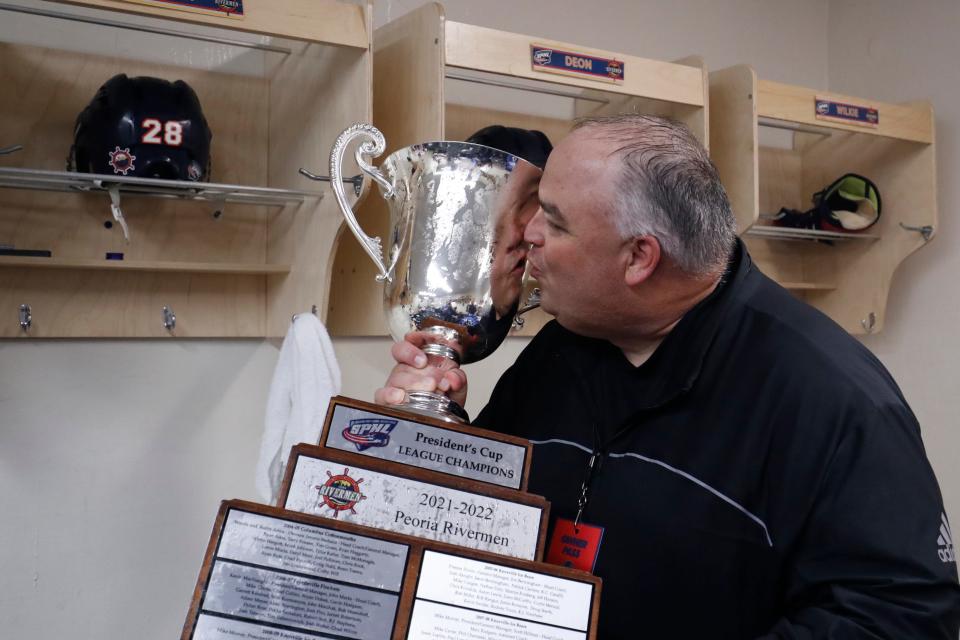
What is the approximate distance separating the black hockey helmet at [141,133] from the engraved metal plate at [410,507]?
818mm

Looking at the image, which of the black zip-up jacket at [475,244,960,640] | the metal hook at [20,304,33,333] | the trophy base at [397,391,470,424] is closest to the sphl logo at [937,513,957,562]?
the black zip-up jacket at [475,244,960,640]

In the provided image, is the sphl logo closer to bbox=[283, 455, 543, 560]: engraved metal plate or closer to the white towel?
bbox=[283, 455, 543, 560]: engraved metal plate

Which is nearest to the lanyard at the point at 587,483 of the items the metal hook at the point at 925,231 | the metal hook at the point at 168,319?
the metal hook at the point at 168,319

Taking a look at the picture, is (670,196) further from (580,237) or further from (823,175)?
(823,175)

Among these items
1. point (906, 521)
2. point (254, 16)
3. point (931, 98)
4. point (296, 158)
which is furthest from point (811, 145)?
point (906, 521)

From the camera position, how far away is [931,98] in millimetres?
2371

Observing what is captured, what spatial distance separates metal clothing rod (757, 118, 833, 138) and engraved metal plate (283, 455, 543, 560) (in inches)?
60.8

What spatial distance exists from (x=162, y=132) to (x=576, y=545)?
3.11 ft

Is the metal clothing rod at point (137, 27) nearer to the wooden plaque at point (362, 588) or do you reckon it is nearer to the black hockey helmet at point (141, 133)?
the black hockey helmet at point (141, 133)

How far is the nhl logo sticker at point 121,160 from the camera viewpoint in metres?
1.40

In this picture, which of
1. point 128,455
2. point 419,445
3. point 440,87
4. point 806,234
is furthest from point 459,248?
point 806,234

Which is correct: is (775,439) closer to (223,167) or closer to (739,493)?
(739,493)

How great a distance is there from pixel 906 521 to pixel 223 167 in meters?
1.40

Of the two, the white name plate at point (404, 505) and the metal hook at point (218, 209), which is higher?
the metal hook at point (218, 209)
